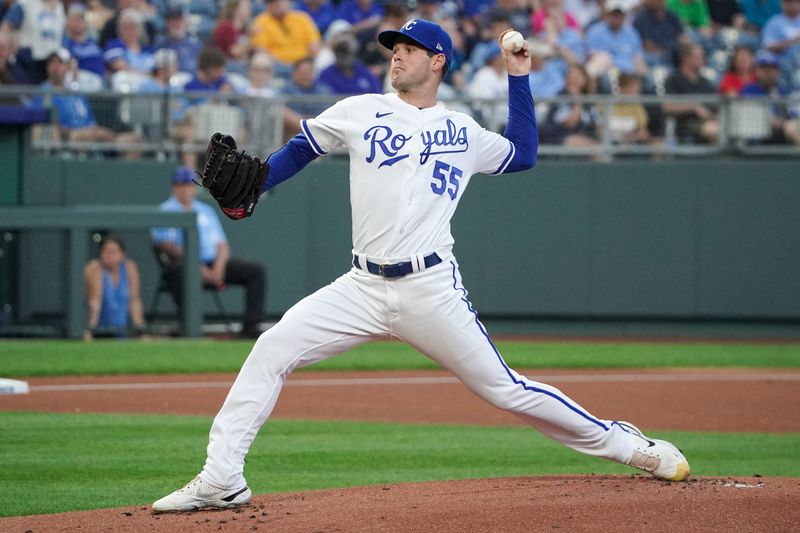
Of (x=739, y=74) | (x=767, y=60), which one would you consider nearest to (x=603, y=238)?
(x=739, y=74)

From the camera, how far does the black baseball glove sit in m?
5.25

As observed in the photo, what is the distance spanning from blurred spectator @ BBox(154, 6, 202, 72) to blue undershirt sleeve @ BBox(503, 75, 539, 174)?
A: 33.9 feet

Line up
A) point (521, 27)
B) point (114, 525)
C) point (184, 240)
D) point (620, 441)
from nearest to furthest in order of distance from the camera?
point (114, 525) → point (620, 441) → point (184, 240) → point (521, 27)

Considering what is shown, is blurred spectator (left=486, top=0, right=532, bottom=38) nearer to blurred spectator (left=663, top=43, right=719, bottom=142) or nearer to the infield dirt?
blurred spectator (left=663, top=43, right=719, bottom=142)

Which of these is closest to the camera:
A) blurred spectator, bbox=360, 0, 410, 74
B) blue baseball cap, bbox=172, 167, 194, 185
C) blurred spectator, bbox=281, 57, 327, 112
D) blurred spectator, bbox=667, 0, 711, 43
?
blue baseball cap, bbox=172, 167, 194, 185

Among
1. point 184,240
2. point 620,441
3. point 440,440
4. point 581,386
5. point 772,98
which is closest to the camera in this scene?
point 620,441

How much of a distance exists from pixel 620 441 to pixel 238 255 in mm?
10094

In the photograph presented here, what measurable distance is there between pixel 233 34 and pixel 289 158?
1119cm

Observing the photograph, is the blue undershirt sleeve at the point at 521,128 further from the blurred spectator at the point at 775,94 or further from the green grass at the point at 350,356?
the blurred spectator at the point at 775,94

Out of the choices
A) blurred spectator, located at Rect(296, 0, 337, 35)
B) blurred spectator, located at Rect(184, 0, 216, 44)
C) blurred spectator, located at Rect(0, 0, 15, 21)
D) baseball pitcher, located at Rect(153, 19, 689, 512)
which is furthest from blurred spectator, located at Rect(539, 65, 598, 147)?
baseball pitcher, located at Rect(153, 19, 689, 512)

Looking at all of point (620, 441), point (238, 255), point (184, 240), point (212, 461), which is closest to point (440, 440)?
point (620, 441)

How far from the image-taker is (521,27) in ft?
55.8

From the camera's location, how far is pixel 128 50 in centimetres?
1546

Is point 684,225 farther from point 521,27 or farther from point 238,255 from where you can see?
point 238,255
